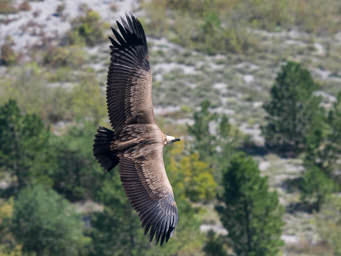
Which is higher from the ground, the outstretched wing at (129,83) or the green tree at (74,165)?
the outstretched wing at (129,83)

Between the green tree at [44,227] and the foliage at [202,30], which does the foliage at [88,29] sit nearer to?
the foliage at [202,30]

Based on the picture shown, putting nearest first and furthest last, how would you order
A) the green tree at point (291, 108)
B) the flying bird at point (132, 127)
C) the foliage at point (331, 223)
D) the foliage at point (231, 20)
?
1. the flying bird at point (132, 127)
2. the foliage at point (331, 223)
3. the green tree at point (291, 108)
4. the foliage at point (231, 20)

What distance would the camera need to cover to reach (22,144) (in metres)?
49.8

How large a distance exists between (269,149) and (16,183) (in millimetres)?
19040

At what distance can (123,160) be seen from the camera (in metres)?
18.6

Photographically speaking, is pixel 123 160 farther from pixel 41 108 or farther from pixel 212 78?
pixel 212 78

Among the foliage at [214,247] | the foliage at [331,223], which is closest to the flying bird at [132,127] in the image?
the foliage at [214,247]

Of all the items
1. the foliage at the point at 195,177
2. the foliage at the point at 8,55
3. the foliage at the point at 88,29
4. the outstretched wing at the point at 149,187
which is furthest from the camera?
the foliage at the point at 88,29

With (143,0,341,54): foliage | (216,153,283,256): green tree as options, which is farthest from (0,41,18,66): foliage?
(216,153,283,256): green tree

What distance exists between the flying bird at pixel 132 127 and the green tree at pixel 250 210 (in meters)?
21.6

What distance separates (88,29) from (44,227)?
3209cm

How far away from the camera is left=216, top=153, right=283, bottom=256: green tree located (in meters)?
40.0

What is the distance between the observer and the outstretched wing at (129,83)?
1853 cm

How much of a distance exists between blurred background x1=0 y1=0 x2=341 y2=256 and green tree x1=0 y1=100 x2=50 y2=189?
0.09 metres
